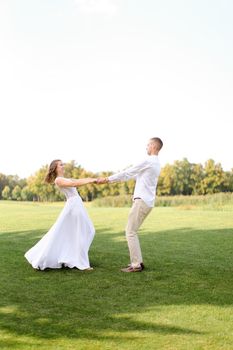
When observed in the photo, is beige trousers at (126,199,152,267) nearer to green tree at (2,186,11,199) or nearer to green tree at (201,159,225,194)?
green tree at (201,159,225,194)

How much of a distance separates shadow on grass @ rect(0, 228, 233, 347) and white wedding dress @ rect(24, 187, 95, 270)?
0.79 feet

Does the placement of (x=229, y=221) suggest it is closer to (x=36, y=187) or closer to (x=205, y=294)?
(x=205, y=294)

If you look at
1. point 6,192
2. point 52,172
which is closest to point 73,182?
point 52,172

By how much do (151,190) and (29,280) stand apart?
8.57 ft

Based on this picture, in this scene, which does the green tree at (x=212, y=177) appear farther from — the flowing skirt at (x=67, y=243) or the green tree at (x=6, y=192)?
the flowing skirt at (x=67, y=243)

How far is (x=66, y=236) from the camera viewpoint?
9.32 m

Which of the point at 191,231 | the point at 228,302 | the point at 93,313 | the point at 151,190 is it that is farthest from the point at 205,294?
the point at 191,231

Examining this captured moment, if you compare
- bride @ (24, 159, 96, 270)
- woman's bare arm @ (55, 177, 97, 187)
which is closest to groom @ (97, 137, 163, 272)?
woman's bare arm @ (55, 177, 97, 187)

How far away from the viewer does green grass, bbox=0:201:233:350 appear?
5059 mm

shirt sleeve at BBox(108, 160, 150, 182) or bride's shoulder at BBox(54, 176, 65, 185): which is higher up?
shirt sleeve at BBox(108, 160, 150, 182)

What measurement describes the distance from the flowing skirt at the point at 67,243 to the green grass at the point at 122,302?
0.25m

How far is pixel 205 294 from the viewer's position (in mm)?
6969

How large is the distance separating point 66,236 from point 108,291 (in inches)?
93.5

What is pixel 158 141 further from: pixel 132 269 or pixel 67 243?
pixel 67 243
